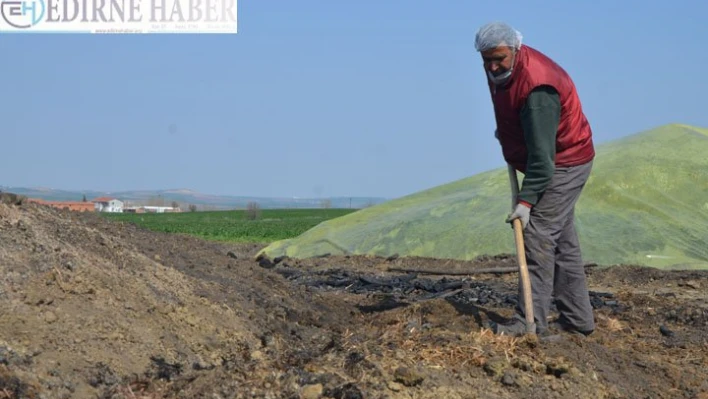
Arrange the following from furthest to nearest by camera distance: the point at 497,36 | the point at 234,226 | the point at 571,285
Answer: the point at 234,226, the point at 571,285, the point at 497,36

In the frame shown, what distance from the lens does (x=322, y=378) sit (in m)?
3.86

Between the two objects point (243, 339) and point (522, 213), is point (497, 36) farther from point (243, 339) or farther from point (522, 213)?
point (243, 339)

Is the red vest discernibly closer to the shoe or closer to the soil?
the shoe

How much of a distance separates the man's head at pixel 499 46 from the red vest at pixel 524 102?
5 centimetres

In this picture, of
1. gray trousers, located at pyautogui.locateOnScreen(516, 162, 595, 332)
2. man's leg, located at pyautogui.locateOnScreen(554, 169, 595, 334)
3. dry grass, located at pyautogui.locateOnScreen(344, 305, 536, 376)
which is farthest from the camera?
man's leg, located at pyautogui.locateOnScreen(554, 169, 595, 334)

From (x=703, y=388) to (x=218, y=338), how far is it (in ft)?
8.55

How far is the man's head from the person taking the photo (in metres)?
5.12

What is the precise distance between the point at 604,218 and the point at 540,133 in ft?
24.1

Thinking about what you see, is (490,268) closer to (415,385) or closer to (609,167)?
(609,167)

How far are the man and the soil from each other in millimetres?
311

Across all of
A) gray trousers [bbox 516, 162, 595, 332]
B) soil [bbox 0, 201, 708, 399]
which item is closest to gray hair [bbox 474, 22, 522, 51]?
gray trousers [bbox 516, 162, 595, 332]

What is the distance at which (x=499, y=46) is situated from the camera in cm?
512

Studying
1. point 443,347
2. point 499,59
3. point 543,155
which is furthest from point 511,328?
point 499,59

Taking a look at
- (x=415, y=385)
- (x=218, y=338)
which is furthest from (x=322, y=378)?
(x=218, y=338)
